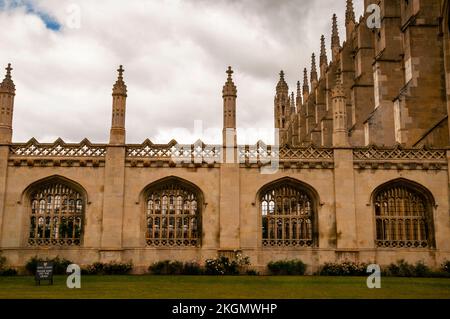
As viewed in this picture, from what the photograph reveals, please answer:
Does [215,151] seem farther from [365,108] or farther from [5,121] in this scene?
[365,108]

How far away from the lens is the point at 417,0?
3350cm

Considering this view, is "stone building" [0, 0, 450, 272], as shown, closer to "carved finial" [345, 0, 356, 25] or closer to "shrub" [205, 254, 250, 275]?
"shrub" [205, 254, 250, 275]

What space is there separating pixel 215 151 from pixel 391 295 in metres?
13.1

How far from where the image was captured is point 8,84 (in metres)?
26.9

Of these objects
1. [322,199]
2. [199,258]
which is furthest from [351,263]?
[199,258]

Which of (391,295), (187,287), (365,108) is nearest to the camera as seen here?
(391,295)

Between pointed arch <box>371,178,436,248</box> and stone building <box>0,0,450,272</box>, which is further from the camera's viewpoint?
pointed arch <box>371,178,436,248</box>

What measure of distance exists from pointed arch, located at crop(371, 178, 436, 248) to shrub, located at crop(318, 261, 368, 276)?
2.06 metres

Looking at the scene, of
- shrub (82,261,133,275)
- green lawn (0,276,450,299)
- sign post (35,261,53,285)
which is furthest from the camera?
shrub (82,261,133,275)

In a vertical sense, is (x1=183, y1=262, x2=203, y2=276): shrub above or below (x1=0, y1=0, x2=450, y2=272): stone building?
below

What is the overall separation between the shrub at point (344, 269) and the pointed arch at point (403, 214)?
2058mm

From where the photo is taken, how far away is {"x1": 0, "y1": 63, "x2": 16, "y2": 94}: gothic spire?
2670 centimetres

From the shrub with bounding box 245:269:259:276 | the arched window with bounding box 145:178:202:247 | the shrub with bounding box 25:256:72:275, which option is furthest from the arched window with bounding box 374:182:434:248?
the shrub with bounding box 25:256:72:275

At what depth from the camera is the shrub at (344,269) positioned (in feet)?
81.7
